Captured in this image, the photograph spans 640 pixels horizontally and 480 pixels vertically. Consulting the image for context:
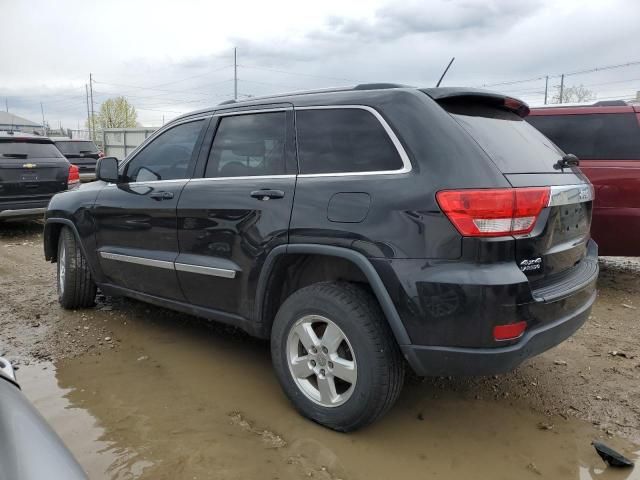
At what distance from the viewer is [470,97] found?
2820 millimetres

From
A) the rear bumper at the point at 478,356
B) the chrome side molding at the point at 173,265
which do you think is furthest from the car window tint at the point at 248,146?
the rear bumper at the point at 478,356

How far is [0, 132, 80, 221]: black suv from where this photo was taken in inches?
330

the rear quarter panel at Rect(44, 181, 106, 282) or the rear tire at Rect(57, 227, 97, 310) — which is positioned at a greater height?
the rear quarter panel at Rect(44, 181, 106, 282)

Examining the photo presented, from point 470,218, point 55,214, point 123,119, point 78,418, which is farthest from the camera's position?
point 123,119

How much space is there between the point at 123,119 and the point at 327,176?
76136mm

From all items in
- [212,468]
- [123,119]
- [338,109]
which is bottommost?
[212,468]

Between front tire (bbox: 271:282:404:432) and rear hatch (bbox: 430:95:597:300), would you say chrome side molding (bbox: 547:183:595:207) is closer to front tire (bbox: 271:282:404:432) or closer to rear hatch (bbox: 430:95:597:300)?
rear hatch (bbox: 430:95:597:300)

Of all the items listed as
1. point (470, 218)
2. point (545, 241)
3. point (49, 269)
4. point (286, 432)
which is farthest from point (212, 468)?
point (49, 269)

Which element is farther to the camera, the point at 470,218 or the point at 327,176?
the point at 327,176

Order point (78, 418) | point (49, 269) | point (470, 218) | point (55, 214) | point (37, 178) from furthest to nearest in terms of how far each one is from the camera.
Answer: point (37, 178) → point (49, 269) → point (55, 214) → point (78, 418) → point (470, 218)

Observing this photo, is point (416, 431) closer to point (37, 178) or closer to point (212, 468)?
point (212, 468)

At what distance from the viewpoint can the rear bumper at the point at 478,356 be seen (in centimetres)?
237

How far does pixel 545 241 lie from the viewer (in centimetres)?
251

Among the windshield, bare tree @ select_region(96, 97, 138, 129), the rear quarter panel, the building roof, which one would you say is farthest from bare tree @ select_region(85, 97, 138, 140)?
the rear quarter panel
